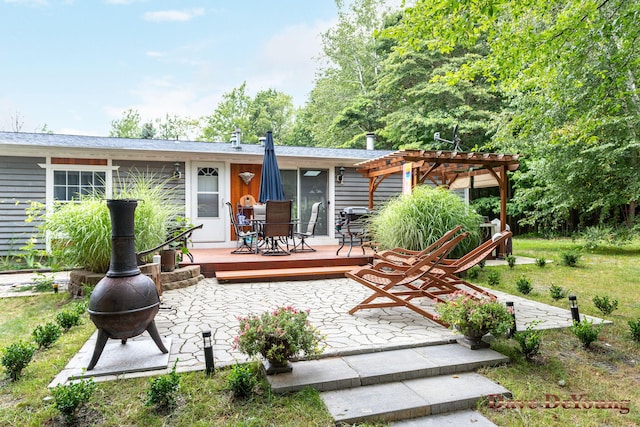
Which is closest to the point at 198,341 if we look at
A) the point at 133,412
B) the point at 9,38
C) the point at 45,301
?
the point at 133,412

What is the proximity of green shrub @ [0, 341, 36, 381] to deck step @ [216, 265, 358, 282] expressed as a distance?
3.23 metres

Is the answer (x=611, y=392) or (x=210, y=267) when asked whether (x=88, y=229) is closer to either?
(x=210, y=267)

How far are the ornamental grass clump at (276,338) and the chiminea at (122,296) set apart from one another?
0.70 m

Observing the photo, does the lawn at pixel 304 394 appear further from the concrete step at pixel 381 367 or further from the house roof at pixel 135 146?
the house roof at pixel 135 146

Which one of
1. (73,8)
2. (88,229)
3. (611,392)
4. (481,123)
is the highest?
(73,8)

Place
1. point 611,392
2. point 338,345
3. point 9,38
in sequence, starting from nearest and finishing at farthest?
point 611,392
point 338,345
point 9,38

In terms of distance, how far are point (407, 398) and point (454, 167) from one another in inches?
289

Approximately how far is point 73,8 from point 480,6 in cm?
1524

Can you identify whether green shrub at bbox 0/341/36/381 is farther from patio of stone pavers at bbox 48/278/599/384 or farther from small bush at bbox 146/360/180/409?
small bush at bbox 146/360/180/409

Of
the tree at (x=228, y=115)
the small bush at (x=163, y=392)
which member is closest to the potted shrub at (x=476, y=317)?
the small bush at (x=163, y=392)

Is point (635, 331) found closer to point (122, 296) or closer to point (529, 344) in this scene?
point (529, 344)

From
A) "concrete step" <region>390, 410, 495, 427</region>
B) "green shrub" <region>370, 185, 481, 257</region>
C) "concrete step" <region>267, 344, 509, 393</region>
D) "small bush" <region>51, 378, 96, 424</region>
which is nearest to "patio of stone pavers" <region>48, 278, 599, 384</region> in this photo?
"concrete step" <region>267, 344, 509, 393</region>

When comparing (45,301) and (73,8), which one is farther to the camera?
(73,8)

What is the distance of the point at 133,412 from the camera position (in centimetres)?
209
